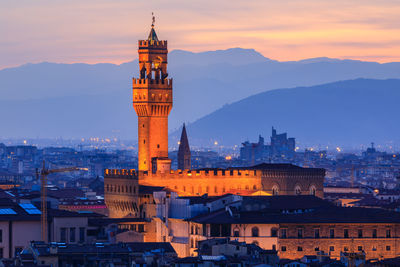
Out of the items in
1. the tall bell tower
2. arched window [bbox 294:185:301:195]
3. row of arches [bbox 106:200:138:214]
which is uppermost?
the tall bell tower

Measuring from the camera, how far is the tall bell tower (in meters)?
106

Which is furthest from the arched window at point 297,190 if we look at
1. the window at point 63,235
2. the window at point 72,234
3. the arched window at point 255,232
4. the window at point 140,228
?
the window at point 63,235

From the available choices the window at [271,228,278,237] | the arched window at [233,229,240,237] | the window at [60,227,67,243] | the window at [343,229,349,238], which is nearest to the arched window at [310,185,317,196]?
the window at [343,229,349,238]

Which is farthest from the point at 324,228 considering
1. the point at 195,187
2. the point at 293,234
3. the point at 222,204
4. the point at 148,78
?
the point at 148,78

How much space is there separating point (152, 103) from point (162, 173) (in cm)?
641

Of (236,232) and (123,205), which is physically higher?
(123,205)

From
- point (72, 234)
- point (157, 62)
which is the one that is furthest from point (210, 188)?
point (72, 234)

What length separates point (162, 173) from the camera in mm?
102438

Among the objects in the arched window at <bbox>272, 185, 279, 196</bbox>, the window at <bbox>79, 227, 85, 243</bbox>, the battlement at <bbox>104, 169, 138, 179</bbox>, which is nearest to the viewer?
the window at <bbox>79, 227, 85, 243</bbox>

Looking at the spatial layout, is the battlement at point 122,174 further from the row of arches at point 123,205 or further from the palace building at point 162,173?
the row of arches at point 123,205

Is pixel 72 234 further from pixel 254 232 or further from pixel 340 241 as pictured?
pixel 340 241

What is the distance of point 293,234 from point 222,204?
27.9 ft

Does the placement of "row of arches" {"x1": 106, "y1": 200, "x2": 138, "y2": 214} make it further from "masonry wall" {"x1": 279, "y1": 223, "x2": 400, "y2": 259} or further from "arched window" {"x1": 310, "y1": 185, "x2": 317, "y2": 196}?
"masonry wall" {"x1": 279, "y1": 223, "x2": 400, "y2": 259}

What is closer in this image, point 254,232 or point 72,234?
point 72,234
